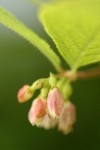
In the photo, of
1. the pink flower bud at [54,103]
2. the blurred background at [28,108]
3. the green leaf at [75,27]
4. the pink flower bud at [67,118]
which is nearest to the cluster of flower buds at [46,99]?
the pink flower bud at [54,103]

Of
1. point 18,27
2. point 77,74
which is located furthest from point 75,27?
point 77,74

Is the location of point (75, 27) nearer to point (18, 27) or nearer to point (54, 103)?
point (18, 27)

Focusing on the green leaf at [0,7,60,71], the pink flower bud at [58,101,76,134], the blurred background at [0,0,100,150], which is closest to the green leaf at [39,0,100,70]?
the green leaf at [0,7,60,71]

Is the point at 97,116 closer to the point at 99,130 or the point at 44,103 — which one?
the point at 99,130

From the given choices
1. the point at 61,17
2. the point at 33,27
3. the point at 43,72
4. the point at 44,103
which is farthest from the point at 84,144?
the point at 61,17

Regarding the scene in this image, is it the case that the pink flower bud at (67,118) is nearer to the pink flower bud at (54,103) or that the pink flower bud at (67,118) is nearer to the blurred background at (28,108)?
the pink flower bud at (54,103)

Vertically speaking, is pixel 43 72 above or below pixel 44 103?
below

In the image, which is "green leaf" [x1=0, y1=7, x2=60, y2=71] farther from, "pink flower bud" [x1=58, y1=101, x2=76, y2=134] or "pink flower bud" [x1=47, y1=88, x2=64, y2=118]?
"pink flower bud" [x1=58, y1=101, x2=76, y2=134]
